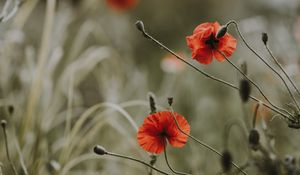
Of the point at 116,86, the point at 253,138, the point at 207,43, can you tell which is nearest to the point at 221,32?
the point at 207,43

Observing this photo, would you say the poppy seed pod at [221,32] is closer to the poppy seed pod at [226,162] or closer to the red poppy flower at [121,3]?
the poppy seed pod at [226,162]

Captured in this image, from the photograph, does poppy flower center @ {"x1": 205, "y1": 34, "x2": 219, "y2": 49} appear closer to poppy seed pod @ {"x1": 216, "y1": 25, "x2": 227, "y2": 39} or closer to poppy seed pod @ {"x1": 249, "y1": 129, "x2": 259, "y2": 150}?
poppy seed pod @ {"x1": 216, "y1": 25, "x2": 227, "y2": 39}

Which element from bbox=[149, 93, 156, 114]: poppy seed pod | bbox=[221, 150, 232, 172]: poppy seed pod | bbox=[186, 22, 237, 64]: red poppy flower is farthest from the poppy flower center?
bbox=[221, 150, 232, 172]: poppy seed pod

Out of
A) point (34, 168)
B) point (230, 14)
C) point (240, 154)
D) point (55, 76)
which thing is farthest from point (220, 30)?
point (230, 14)

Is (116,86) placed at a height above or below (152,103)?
above

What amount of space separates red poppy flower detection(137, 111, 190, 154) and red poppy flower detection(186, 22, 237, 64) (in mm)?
96

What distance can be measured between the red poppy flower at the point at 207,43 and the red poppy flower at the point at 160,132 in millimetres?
96

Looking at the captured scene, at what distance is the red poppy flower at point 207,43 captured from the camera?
80 cm

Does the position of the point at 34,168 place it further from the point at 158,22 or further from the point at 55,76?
the point at 158,22

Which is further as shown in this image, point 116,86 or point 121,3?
point 121,3

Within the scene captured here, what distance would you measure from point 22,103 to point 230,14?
2662 mm

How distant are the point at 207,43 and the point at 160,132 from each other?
0.15m

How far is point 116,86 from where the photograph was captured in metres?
1.89

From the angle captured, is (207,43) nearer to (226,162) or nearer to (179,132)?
(179,132)
